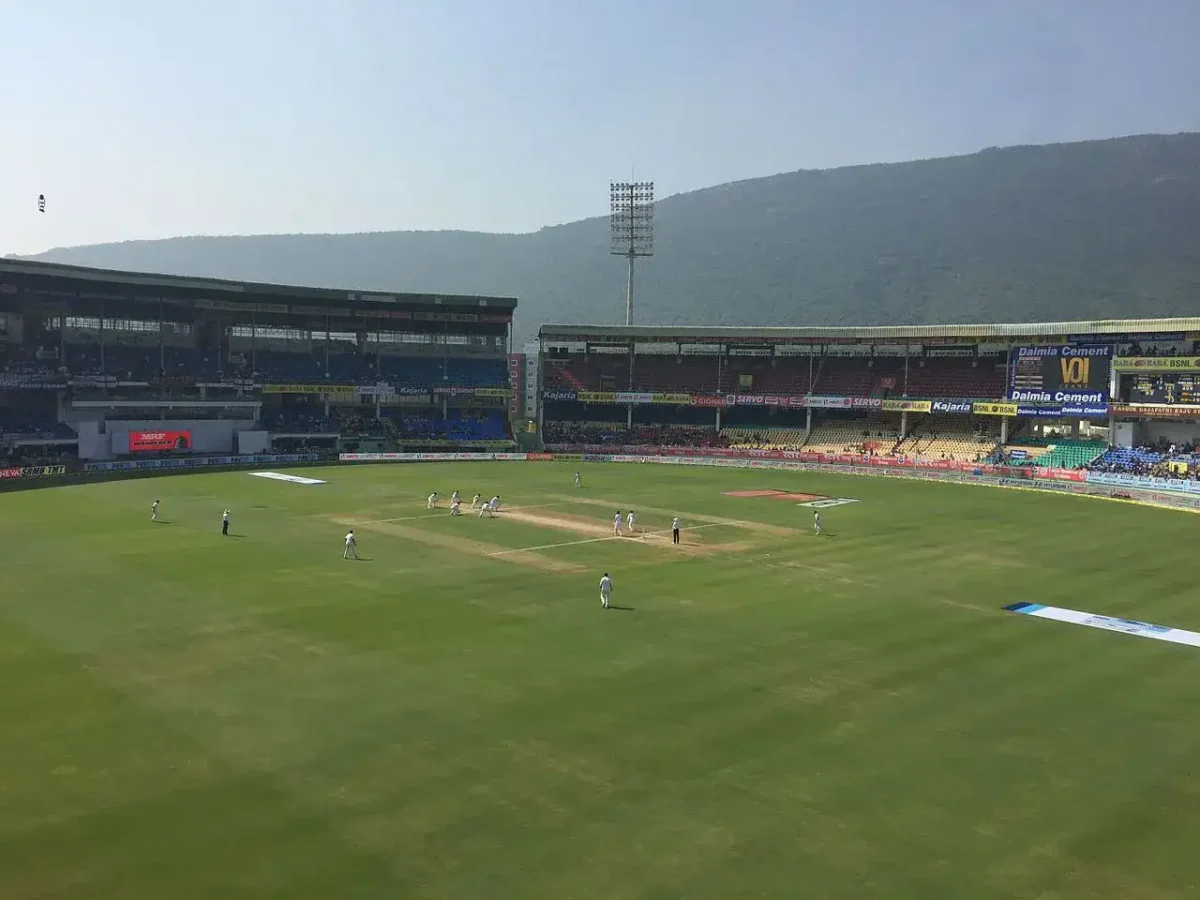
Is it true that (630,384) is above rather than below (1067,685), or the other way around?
above

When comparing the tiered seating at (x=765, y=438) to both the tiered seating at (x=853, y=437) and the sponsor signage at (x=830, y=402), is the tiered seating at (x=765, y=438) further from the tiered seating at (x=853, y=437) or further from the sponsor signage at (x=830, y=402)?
the sponsor signage at (x=830, y=402)

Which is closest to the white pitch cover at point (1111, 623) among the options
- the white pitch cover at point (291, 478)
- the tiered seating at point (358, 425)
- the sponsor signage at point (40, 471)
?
the white pitch cover at point (291, 478)

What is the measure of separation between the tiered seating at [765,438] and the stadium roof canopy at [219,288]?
27562 mm

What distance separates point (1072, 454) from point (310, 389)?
6732 cm

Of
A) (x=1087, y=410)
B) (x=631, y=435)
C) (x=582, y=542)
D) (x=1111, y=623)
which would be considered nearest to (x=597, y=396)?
(x=631, y=435)

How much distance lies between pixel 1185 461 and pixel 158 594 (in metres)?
64.2

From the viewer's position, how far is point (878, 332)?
82.4m

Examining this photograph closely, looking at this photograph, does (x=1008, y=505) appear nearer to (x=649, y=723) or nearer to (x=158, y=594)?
(x=649, y=723)

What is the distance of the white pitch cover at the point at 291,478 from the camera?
60656mm

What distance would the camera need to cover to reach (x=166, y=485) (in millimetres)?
57906

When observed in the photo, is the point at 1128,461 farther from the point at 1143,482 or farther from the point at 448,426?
the point at 448,426

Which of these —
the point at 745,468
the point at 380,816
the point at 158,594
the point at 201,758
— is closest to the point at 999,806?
the point at 380,816

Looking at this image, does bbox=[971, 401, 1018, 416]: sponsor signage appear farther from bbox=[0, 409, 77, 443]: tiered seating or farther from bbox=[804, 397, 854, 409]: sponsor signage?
bbox=[0, 409, 77, 443]: tiered seating

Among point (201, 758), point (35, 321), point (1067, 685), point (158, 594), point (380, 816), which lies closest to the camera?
point (380, 816)
